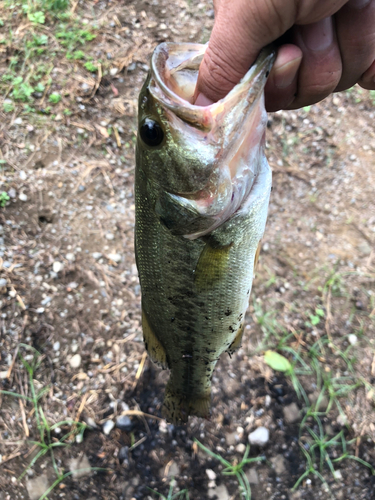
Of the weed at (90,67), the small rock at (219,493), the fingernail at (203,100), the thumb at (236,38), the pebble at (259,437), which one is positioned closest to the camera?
the thumb at (236,38)

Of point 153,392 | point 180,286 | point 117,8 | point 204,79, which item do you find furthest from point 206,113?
point 117,8

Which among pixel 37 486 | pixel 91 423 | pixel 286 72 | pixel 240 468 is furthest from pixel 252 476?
pixel 286 72

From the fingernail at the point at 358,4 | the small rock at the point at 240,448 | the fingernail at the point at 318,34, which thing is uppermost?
the fingernail at the point at 358,4

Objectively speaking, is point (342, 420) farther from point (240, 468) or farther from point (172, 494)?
point (172, 494)

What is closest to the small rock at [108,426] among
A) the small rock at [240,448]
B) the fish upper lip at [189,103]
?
the small rock at [240,448]

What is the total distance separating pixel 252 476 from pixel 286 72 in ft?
8.42

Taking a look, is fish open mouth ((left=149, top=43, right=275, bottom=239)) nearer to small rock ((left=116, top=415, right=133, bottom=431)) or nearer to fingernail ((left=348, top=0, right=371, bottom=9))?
fingernail ((left=348, top=0, right=371, bottom=9))

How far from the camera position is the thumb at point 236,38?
40.3 inches

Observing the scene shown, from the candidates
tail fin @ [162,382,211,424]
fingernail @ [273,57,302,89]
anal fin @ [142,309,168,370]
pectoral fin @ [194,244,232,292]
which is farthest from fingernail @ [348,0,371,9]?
tail fin @ [162,382,211,424]

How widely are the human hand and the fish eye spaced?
19cm

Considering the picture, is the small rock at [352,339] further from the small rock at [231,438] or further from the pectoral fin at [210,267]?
the pectoral fin at [210,267]

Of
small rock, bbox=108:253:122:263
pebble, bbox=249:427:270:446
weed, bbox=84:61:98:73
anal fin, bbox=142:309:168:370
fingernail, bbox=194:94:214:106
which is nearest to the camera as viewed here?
fingernail, bbox=194:94:214:106

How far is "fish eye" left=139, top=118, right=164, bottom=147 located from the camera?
1182mm

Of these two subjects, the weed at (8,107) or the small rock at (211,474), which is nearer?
the small rock at (211,474)
